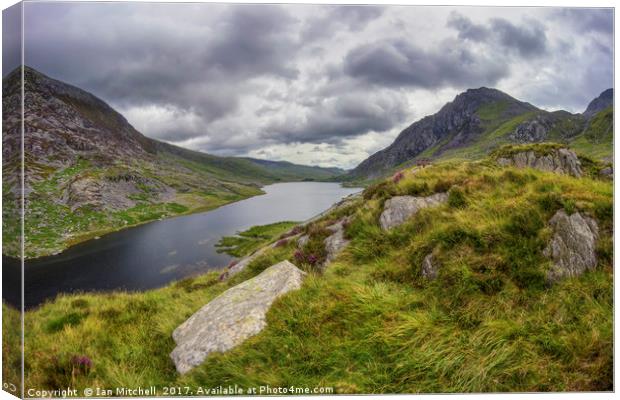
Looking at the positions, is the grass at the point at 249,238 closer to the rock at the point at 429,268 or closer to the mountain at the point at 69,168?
the mountain at the point at 69,168

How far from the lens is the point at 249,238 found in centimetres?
4044

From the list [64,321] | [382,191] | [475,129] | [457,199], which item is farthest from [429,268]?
[475,129]

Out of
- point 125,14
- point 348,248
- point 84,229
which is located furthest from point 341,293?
point 84,229

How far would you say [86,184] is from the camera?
19406 mm

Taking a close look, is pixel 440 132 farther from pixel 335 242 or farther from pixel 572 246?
pixel 572 246

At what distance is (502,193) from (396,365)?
4886mm

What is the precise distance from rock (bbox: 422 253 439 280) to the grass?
28.8 m

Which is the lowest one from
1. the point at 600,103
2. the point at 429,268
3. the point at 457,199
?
the point at 429,268

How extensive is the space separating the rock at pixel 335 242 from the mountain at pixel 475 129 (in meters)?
3.94

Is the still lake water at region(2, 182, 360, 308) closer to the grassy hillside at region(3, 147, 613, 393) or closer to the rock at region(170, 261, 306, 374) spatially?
the grassy hillside at region(3, 147, 613, 393)

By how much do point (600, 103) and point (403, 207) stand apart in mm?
4681

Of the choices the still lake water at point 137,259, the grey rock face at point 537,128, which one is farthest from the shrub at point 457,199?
the still lake water at point 137,259

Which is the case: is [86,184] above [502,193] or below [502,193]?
above

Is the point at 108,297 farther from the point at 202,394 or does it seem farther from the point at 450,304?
the point at 450,304
